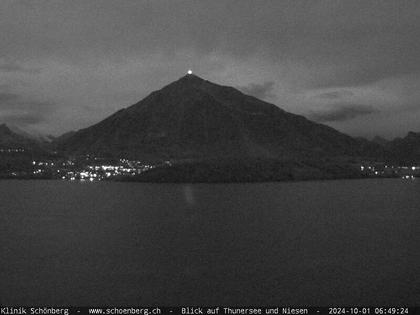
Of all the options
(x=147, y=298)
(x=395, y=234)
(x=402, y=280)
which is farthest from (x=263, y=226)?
(x=147, y=298)

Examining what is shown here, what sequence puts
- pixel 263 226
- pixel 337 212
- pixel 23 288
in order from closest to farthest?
1. pixel 23 288
2. pixel 263 226
3. pixel 337 212

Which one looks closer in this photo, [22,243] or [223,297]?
[223,297]

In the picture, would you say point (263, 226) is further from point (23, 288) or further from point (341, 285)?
point (23, 288)

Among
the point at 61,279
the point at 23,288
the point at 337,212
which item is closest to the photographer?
the point at 23,288

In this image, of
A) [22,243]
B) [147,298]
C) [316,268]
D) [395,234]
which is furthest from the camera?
[395,234]

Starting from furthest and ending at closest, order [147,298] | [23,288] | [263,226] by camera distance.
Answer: [263,226]
[23,288]
[147,298]

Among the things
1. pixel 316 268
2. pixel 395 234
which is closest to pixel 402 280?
pixel 316 268

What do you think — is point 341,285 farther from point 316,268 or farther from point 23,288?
point 23,288

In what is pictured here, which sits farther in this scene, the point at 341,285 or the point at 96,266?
the point at 96,266

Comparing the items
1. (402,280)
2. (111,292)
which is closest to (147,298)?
(111,292)
